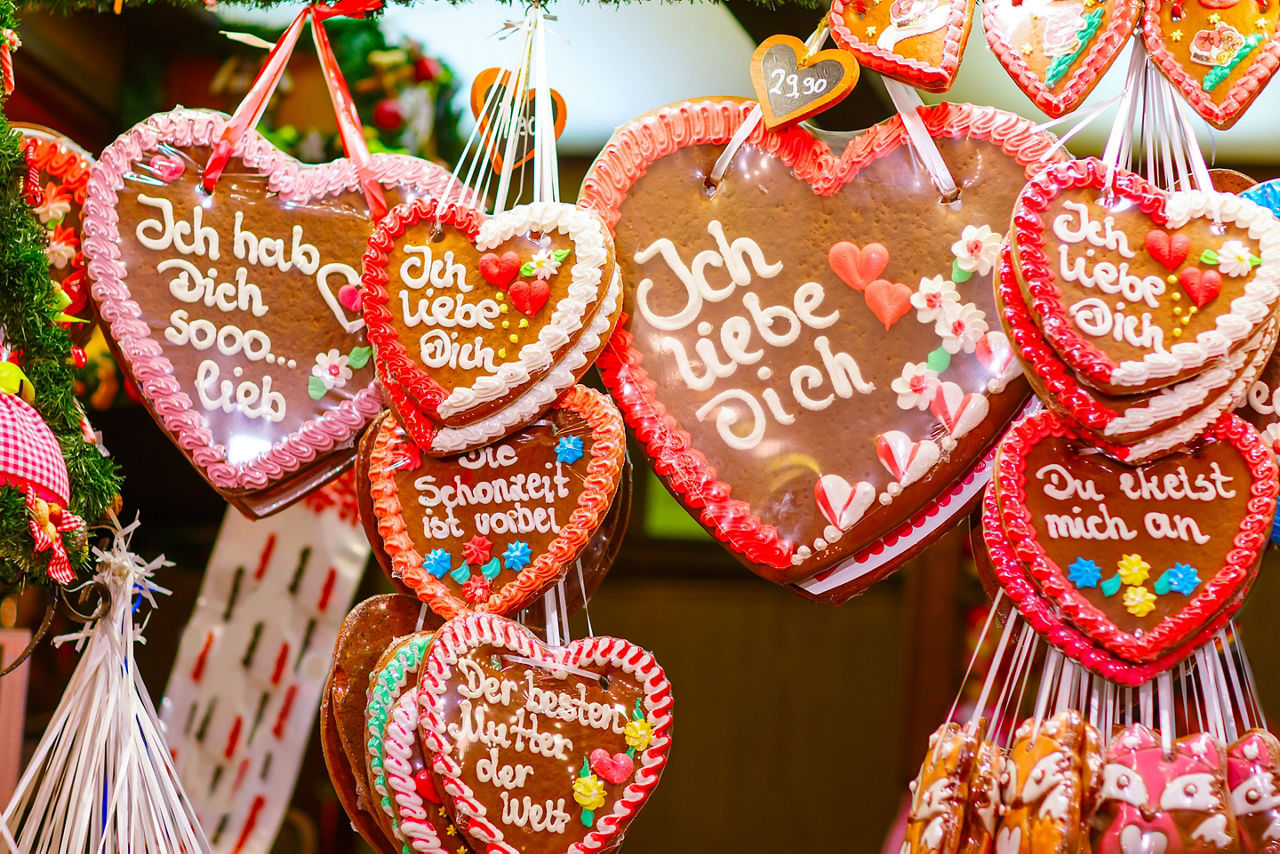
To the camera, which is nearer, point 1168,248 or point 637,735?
point 1168,248

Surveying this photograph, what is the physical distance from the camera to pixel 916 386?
1768mm

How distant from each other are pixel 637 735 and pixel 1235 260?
39.5 inches

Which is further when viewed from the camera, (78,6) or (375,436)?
(78,6)

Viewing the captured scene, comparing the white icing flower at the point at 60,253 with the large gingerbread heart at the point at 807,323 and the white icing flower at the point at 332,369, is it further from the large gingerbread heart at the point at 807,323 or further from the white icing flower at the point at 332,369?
the large gingerbread heart at the point at 807,323

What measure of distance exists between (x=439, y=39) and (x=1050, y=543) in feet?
5.06

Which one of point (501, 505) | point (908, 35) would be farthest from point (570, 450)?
point (908, 35)

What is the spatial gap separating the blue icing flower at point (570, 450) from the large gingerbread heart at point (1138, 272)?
0.65 metres

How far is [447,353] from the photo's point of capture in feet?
5.86

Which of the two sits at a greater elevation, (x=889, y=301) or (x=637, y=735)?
(x=889, y=301)

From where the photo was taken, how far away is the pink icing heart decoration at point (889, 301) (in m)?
1.78

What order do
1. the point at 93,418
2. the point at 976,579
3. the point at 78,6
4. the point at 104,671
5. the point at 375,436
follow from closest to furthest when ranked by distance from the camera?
the point at 375,436, the point at 104,671, the point at 78,6, the point at 976,579, the point at 93,418

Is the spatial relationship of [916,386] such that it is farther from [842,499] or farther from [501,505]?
[501,505]

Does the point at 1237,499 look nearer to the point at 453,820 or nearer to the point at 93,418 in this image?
the point at 453,820

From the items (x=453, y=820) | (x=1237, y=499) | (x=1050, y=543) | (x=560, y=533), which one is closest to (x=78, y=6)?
(x=560, y=533)
